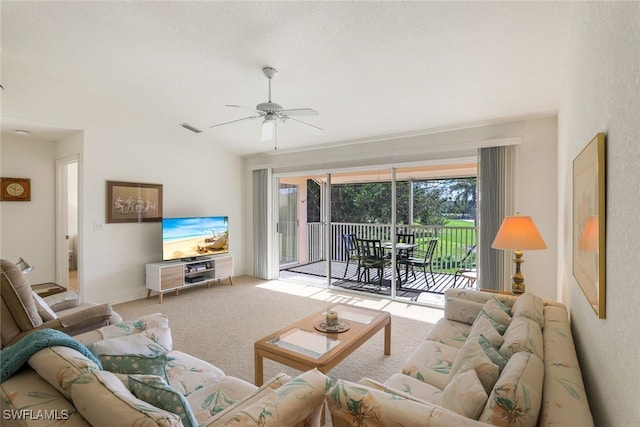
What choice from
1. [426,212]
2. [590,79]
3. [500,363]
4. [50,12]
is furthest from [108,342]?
[426,212]

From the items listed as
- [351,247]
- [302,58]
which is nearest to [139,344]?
[302,58]

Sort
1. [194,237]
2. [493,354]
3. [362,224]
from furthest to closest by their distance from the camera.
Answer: [362,224] → [194,237] → [493,354]

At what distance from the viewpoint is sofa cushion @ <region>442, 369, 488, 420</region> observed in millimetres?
1114

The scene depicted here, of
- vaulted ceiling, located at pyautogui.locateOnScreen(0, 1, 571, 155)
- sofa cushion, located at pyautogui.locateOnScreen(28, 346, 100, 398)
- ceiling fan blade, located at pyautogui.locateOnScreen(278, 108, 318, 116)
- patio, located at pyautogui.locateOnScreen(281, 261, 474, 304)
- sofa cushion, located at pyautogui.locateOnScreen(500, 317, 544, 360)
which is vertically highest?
vaulted ceiling, located at pyautogui.locateOnScreen(0, 1, 571, 155)

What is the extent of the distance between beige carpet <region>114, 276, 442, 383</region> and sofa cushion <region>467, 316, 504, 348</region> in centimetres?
106

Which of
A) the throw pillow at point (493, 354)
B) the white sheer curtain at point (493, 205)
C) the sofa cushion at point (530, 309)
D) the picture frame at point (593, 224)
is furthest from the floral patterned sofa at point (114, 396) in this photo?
the white sheer curtain at point (493, 205)

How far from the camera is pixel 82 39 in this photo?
3104 mm

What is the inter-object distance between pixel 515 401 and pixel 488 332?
0.72 m

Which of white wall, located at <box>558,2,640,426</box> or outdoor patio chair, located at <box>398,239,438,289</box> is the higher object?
white wall, located at <box>558,2,640,426</box>

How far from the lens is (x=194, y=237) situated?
515 cm

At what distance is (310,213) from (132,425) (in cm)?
603

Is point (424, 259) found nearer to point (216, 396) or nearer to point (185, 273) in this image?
point (185, 273)

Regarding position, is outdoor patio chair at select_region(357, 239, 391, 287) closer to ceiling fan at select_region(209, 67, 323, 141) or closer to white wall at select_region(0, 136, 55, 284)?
ceiling fan at select_region(209, 67, 323, 141)

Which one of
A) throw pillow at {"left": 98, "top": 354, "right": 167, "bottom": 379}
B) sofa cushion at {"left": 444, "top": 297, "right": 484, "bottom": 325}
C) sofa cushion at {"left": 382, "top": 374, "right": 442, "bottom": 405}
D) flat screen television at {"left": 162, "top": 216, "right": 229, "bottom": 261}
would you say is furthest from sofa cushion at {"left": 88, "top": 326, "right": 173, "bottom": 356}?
flat screen television at {"left": 162, "top": 216, "right": 229, "bottom": 261}
